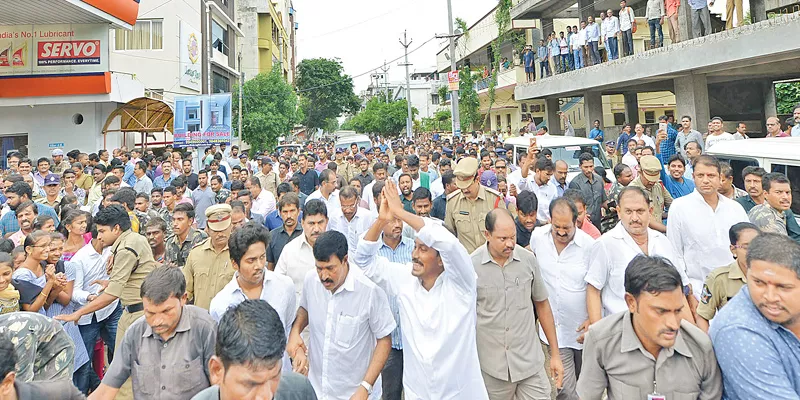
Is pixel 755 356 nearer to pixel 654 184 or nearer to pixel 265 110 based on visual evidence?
pixel 654 184

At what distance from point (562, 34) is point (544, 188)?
13.2 m

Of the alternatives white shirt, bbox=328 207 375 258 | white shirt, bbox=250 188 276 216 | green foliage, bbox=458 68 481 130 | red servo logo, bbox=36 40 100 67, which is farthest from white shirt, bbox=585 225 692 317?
green foliage, bbox=458 68 481 130

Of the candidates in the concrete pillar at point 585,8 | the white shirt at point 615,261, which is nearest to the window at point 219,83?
the concrete pillar at point 585,8

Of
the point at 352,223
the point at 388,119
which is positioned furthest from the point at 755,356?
the point at 388,119

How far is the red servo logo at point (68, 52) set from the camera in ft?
53.5

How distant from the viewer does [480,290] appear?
3176mm

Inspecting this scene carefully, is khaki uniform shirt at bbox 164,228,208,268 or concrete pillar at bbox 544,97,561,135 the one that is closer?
khaki uniform shirt at bbox 164,228,208,268

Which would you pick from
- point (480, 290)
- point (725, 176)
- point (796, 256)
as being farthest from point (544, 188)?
point (796, 256)

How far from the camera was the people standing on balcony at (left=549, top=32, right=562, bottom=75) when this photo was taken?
1852cm

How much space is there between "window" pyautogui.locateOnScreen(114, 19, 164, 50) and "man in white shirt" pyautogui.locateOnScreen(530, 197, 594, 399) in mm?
22788

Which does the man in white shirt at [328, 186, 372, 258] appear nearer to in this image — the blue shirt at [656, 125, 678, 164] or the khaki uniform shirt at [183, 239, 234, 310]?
the khaki uniform shirt at [183, 239, 234, 310]

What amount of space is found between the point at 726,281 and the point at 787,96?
2684 centimetres

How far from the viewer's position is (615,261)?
3.54 meters

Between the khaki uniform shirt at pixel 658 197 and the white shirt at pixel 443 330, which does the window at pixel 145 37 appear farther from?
the white shirt at pixel 443 330
